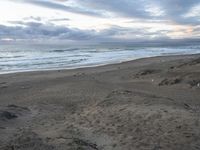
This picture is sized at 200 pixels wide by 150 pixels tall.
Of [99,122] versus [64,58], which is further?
[64,58]

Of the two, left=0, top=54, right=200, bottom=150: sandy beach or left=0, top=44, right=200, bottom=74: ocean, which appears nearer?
left=0, top=54, right=200, bottom=150: sandy beach

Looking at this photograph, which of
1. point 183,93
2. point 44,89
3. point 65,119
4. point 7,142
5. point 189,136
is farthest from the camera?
point 44,89

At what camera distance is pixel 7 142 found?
301 inches

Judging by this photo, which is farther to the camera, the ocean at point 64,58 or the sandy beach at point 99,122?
the ocean at point 64,58

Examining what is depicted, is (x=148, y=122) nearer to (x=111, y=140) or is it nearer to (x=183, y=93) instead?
(x=111, y=140)

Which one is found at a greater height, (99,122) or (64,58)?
(99,122)

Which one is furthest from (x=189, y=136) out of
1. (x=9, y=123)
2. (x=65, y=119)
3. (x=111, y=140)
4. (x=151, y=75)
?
(x=151, y=75)

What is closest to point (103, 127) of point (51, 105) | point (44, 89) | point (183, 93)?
point (51, 105)

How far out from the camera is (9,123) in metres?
9.74

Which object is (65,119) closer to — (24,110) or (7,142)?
(24,110)

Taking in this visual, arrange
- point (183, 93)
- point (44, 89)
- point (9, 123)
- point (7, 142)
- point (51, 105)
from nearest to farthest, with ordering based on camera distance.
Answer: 1. point (7, 142)
2. point (9, 123)
3. point (51, 105)
4. point (183, 93)
5. point (44, 89)

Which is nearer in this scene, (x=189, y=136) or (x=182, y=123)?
(x=189, y=136)

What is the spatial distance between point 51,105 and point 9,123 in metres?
3.53

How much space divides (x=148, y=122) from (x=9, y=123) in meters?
3.62
